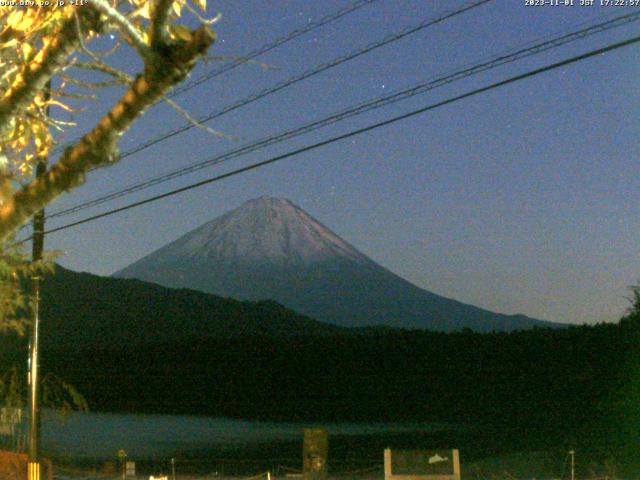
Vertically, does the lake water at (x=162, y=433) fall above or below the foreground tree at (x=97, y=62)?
Answer: below

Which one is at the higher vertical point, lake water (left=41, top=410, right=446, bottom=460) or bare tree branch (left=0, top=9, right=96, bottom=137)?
bare tree branch (left=0, top=9, right=96, bottom=137)

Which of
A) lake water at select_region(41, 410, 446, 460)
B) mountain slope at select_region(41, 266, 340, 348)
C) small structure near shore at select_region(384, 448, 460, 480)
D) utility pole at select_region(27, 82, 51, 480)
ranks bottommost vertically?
lake water at select_region(41, 410, 446, 460)

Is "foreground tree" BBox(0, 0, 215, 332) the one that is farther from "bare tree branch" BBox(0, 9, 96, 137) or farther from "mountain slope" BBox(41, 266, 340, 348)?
"mountain slope" BBox(41, 266, 340, 348)

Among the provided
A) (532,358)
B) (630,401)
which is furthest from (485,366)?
(630,401)

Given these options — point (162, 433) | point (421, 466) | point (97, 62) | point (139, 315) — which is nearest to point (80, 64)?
point (97, 62)

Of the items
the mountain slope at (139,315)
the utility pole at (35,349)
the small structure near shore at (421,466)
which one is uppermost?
the mountain slope at (139,315)

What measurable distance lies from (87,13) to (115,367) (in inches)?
3045

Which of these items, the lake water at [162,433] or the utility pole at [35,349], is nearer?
the utility pole at [35,349]

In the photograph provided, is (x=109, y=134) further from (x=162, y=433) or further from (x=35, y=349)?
(x=162, y=433)

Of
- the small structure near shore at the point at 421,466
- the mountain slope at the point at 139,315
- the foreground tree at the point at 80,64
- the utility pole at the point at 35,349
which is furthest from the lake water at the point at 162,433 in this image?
the mountain slope at the point at 139,315

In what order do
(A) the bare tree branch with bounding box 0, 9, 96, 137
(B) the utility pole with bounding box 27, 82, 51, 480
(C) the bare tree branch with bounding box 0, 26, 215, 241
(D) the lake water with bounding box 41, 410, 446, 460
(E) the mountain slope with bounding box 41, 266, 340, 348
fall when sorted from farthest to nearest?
(E) the mountain slope with bounding box 41, 266, 340, 348, (D) the lake water with bounding box 41, 410, 446, 460, (B) the utility pole with bounding box 27, 82, 51, 480, (A) the bare tree branch with bounding box 0, 9, 96, 137, (C) the bare tree branch with bounding box 0, 26, 215, 241

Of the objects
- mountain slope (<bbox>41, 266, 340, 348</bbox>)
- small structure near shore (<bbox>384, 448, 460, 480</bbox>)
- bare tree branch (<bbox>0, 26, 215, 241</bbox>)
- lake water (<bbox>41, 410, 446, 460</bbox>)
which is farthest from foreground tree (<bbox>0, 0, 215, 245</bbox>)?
mountain slope (<bbox>41, 266, 340, 348</bbox>)

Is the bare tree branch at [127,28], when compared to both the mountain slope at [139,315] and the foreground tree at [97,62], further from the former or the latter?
the mountain slope at [139,315]

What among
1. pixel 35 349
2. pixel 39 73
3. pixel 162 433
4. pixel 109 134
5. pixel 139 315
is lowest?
pixel 162 433
